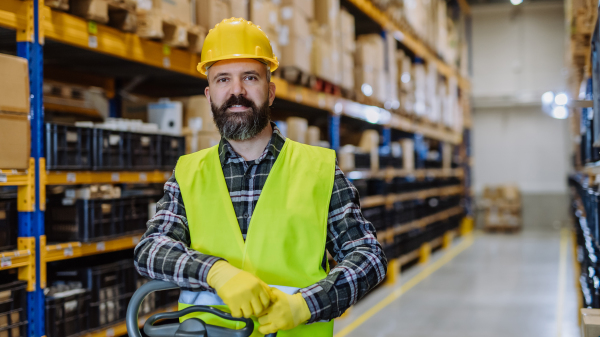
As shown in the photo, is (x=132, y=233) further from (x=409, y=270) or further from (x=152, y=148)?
(x=409, y=270)

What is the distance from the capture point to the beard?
2178 mm

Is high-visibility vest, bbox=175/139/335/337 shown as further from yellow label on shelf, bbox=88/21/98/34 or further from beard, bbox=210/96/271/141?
yellow label on shelf, bbox=88/21/98/34

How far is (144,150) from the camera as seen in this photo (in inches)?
158

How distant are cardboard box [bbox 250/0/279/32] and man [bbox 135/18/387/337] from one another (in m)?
2.82

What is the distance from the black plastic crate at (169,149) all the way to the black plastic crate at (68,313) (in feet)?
3.59

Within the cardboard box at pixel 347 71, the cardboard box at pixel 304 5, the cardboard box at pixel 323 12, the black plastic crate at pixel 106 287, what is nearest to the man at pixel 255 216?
the black plastic crate at pixel 106 287

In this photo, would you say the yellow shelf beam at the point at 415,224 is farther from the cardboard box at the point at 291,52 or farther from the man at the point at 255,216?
the man at the point at 255,216

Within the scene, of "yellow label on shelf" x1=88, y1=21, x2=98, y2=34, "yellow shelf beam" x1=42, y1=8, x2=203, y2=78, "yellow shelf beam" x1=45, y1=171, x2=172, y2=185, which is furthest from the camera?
"yellow label on shelf" x1=88, y1=21, x2=98, y2=34

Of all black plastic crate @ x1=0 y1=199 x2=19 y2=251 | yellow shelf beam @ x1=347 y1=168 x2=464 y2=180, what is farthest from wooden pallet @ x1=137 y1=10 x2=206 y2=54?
yellow shelf beam @ x1=347 y1=168 x2=464 y2=180

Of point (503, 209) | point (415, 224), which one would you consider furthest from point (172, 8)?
point (503, 209)

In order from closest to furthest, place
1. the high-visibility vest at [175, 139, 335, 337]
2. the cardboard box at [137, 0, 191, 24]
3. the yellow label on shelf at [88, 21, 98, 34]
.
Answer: the high-visibility vest at [175, 139, 335, 337]
the yellow label on shelf at [88, 21, 98, 34]
the cardboard box at [137, 0, 191, 24]

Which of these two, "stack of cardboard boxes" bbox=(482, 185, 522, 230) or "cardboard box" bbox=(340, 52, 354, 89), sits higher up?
"cardboard box" bbox=(340, 52, 354, 89)

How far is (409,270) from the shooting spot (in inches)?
400

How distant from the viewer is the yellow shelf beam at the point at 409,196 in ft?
26.7
